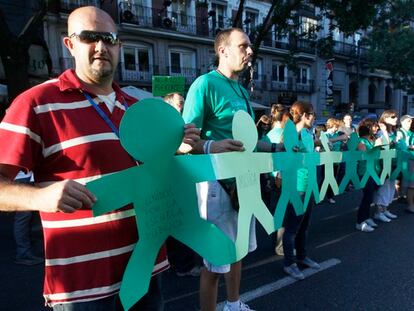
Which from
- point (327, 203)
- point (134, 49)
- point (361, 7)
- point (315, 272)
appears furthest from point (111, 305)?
point (134, 49)

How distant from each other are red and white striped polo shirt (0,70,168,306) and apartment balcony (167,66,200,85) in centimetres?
1901

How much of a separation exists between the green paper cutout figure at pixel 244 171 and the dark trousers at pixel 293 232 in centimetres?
135

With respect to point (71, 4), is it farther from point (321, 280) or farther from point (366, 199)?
point (321, 280)

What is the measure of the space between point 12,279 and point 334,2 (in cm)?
1051

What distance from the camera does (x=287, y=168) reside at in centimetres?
234

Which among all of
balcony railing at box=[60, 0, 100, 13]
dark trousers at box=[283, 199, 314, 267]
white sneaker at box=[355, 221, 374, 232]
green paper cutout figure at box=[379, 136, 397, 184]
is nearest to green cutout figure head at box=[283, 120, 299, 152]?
dark trousers at box=[283, 199, 314, 267]

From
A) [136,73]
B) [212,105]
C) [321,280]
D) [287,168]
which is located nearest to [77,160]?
[212,105]

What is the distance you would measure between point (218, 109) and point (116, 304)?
3.87 feet

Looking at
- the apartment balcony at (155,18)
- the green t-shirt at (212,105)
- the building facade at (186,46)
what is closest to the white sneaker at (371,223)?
the green t-shirt at (212,105)

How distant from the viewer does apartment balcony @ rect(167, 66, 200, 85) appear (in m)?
19.9

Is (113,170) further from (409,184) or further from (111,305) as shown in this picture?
(409,184)

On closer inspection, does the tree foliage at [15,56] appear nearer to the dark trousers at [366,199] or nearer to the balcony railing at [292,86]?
the dark trousers at [366,199]

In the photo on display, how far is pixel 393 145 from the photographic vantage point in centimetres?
501

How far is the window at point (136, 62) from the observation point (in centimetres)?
1816
